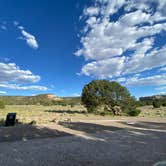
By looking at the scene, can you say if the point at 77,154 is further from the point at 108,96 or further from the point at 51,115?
the point at 108,96

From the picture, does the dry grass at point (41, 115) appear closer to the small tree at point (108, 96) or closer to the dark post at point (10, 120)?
the dark post at point (10, 120)

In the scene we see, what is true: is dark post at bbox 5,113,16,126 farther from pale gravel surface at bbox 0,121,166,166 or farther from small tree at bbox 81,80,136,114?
small tree at bbox 81,80,136,114

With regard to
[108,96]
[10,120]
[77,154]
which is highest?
[108,96]

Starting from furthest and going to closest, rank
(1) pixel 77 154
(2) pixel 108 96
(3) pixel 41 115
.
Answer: (2) pixel 108 96 < (3) pixel 41 115 < (1) pixel 77 154

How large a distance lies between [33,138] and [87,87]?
23694 millimetres

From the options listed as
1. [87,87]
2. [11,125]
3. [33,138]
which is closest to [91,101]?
[87,87]

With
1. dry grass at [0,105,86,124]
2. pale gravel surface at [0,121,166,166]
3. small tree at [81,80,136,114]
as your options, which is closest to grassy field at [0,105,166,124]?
dry grass at [0,105,86,124]

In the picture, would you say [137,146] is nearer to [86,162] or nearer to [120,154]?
[120,154]

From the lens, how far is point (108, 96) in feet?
110

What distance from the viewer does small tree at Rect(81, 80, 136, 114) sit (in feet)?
110

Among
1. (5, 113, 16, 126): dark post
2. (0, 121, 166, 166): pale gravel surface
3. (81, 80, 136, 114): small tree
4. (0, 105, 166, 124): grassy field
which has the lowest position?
(0, 121, 166, 166): pale gravel surface

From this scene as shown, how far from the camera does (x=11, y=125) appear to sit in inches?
640

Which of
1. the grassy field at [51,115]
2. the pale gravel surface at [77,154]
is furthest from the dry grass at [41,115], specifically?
the pale gravel surface at [77,154]

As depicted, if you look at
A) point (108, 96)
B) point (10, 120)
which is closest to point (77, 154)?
point (10, 120)
